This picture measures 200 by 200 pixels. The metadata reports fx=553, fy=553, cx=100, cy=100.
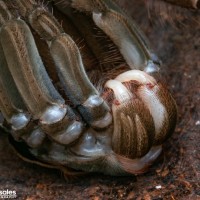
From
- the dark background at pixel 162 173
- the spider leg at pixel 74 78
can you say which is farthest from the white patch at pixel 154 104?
the dark background at pixel 162 173

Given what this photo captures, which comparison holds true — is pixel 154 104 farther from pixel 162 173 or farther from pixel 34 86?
pixel 34 86

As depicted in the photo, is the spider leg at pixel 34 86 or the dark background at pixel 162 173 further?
the dark background at pixel 162 173

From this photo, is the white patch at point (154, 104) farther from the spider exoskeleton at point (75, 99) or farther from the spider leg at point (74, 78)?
the spider leg at point (74, 78)

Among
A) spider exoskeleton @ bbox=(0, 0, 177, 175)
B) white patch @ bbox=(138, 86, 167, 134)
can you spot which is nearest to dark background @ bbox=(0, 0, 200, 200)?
spider exoskeleton @ bbox=(0, 0, 177, 175)

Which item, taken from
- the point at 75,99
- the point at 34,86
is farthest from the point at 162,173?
the point at 34,86

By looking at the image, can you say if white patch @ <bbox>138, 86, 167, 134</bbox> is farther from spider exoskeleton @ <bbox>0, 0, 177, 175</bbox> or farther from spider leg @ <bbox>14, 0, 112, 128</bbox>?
spider leg @ <bbox>14, 0, 112, 128</bbox>

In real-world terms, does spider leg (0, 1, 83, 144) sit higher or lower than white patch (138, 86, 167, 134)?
higher

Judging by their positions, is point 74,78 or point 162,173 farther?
point 162,173
